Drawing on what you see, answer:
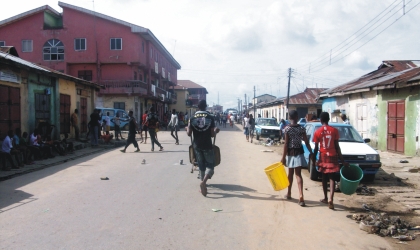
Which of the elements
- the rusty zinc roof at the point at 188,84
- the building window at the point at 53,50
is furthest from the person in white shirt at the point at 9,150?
the rusty zinc roof at the point at 188,84

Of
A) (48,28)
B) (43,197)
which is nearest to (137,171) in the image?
(43,197)

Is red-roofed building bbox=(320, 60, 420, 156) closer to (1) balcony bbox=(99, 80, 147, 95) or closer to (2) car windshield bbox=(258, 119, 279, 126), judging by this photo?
(2) car windshield bbox=(258, 119, 279, 126)

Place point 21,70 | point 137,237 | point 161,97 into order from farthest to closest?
1. point 161,97
2. point 21,70
3. point 137,237

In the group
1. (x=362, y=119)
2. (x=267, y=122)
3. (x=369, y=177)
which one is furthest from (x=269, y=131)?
(x=369, y=177)

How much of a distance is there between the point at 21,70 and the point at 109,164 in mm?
5875

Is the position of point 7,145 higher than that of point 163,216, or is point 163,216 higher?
point 7,145

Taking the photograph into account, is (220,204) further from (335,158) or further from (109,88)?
(109,88)

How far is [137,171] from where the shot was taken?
10867 millimetres

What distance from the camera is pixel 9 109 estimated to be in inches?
541

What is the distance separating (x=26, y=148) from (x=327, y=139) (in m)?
10.1

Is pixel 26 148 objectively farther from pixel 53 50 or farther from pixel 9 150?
pixel 53 50

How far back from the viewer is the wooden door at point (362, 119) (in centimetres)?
1983

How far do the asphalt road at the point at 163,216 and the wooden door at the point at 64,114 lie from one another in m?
9.48

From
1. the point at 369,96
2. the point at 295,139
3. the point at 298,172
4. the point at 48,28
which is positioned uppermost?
the point at 48,28
